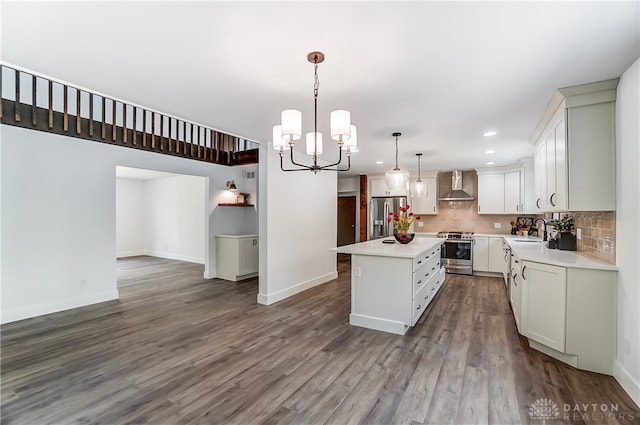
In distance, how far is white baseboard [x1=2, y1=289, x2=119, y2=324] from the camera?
374cm

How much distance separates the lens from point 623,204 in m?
2.38

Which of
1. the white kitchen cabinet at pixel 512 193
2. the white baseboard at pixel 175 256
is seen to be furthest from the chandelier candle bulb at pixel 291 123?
the white baseboard at pixel 175 256

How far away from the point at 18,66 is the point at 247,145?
4.60 meters

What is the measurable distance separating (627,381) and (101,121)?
21.3ft

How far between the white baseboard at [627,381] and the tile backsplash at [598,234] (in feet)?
2.79

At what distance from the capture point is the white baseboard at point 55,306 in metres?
3.74

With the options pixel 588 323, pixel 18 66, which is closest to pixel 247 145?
pixel 18 66

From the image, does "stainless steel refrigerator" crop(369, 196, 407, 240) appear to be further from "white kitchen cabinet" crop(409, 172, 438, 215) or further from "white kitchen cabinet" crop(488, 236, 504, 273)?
"white kitchen cabinet" crop(488, 236, 504, 273)

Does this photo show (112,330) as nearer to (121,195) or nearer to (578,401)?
(578,401)

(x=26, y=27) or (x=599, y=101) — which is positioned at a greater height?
(x=26, y=27)

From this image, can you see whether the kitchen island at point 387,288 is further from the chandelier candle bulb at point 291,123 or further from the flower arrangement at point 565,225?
the flower arrangement at point 565,225

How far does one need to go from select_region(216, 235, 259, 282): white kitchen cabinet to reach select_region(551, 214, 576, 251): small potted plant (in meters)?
5.06

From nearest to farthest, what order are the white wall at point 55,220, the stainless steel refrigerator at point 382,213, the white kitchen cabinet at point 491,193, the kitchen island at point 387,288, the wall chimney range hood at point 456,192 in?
the kitchen island at point 387,288 < the white wall at point 55,220 < the white kitchen cabinet at point 491,193 < the wall chimney range hood at point 456,192 < the stainless steel refrigerator at point 382,213

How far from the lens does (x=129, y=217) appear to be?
9352mm
